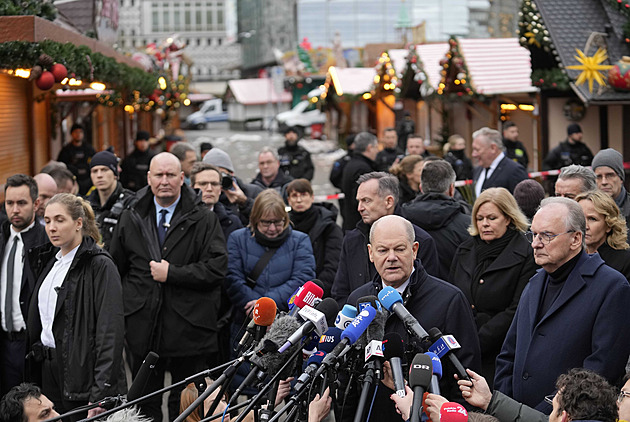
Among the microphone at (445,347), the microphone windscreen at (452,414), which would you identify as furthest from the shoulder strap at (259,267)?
the microphone windscreen at (452,414)

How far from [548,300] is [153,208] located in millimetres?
3421

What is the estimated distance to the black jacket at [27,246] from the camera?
6352mm

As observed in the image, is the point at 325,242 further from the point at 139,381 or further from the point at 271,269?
the point at 139,381

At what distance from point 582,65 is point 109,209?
29.8 ft

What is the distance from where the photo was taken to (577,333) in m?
4.53

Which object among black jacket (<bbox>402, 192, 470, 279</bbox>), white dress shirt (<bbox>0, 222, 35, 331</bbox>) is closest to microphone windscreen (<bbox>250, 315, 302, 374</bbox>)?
white dress shirt (<bbox>0, 222, 35, 331</bbox>)

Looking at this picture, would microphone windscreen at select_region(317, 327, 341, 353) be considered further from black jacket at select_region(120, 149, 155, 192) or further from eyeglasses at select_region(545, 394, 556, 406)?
black jacket at select_region(120, 149, 155, 192)

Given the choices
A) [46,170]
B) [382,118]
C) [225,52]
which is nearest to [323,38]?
[382,118]


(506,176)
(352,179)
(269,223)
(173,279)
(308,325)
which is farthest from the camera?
(352,179)

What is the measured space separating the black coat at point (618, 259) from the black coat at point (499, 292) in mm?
500

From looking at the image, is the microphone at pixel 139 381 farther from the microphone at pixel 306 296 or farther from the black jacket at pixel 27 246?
the black jacket at pixel 27 246

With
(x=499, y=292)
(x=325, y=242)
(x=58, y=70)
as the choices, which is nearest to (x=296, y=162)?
(x=58, y=70)

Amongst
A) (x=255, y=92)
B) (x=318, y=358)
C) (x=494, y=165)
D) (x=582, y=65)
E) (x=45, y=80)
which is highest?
(x=255, y=92)

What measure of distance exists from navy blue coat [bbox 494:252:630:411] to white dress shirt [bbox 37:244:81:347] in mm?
2877
